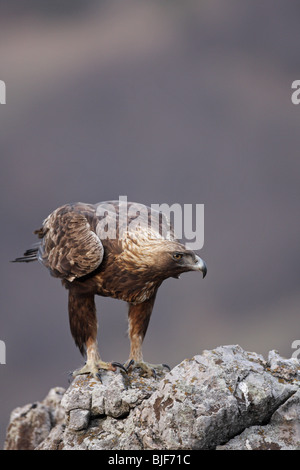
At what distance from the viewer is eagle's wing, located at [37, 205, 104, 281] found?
7.01 m

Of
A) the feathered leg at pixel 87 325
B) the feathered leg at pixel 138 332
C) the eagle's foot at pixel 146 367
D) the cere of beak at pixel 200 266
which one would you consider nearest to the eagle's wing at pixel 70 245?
the feathered leg at pixel 87 325

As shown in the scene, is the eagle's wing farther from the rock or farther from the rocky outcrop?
the rock

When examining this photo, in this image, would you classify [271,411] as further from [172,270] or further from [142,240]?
[142,240]

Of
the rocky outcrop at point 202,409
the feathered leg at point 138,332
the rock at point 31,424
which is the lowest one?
the rock at point 31,424

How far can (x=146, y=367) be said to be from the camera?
7.47 m

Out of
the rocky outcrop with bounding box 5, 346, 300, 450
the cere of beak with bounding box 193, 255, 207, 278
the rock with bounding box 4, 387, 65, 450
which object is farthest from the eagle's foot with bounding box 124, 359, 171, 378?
the rock with bounding box 4, 387, 65, 450

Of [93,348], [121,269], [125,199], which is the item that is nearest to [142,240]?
[121,269]

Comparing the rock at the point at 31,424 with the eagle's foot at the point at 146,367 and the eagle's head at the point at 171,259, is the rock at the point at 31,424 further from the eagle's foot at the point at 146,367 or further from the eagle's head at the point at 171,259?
the eagle's head at the point at 171,259

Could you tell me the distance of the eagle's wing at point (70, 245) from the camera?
276 inches

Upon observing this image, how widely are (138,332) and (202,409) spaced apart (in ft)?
7.87

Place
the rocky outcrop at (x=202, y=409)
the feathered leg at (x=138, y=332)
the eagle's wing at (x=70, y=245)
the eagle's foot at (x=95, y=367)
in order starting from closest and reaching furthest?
the rocky outcrop at (x=202, y=409) → the eagle's wing at (x=70, y=245) → the eagle's foot at (x=95, y=367) → the feathered leg at (x=138, y=332)

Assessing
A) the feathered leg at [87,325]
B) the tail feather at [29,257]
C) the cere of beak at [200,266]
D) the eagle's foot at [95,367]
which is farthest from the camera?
the tail feather at [29,257]

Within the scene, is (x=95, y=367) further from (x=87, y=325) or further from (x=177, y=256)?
(x=177, y=256)

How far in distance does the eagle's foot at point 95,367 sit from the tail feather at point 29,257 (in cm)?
209
